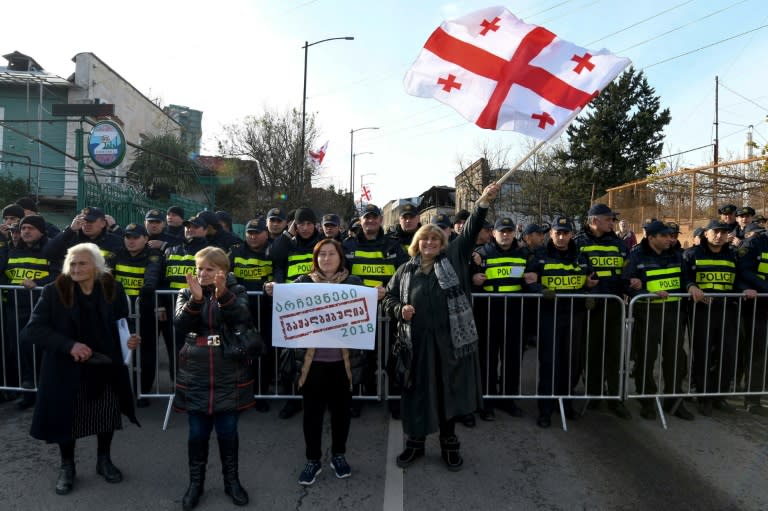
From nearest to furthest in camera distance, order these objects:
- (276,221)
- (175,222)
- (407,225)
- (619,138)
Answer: (407,225), (276,221), (175,222), (619,138)

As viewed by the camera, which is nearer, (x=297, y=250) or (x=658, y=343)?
(x=658, y=343)

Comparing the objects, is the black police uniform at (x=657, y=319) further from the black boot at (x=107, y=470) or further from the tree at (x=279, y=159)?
the tree at (x=279, y=159)

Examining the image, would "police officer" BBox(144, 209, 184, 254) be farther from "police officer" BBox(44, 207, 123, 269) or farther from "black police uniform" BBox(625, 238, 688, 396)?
"black police uniform" BBox(625, 238, 688, 396)

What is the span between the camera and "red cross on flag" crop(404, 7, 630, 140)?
13.4 feet

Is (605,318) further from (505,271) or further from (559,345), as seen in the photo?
(505,271)

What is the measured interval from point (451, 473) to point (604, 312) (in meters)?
2.37

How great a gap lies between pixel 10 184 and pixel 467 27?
68.4 feet

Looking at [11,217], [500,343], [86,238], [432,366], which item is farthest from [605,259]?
[11,217]

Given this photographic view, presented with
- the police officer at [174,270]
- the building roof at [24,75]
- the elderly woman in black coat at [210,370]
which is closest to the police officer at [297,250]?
the police officer at [174,270]

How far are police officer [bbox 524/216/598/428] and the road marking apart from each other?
58.5 inches

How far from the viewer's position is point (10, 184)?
19000 millimetres

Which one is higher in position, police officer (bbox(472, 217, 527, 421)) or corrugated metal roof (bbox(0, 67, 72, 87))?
corrugated metal roof (bbox(0, 67, 72, 87))

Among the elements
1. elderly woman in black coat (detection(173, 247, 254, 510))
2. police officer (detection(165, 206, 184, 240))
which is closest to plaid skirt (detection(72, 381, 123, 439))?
elderly woman in black coat (detection(173, 247, 254, 510))

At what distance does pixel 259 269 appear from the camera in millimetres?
5734
